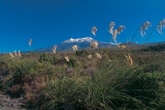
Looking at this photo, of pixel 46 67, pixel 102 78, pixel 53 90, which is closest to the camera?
pixel 102 78

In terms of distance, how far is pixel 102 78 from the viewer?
298 cm

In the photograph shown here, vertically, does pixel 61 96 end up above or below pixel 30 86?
below

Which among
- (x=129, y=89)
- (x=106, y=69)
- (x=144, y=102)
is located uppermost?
(x=106, y=69)

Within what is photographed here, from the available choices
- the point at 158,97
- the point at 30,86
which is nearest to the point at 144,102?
the point at 158,97

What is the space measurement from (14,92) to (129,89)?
142 inches

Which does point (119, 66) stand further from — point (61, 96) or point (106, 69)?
point (61, 96)

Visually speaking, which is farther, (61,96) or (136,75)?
(61,96)

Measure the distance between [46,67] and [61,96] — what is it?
2368 millimetres

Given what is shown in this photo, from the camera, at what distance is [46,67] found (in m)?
5.32

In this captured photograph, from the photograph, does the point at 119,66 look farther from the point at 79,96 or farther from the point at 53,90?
the point at 53,90

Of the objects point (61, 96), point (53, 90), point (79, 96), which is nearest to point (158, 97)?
point (79, 96)

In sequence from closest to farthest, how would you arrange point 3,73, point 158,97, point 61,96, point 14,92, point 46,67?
point 158,97 < point 61,96 < point 14,92 < point 46,67 < point 3,73

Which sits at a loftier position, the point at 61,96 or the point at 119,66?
the point at 119,66

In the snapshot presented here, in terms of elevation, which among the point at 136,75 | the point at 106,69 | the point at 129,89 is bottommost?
the point at 129,89
